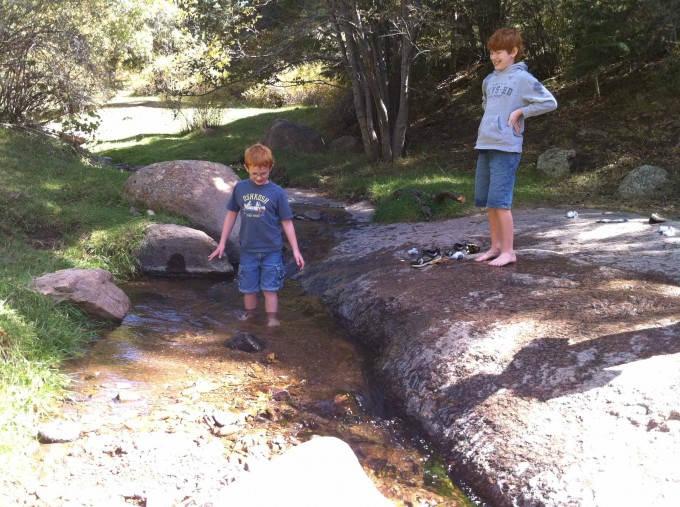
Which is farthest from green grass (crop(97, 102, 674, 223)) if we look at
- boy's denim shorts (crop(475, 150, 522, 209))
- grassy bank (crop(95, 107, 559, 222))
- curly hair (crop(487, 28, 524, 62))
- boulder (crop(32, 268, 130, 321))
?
Result: boulder (crop(32, 268, 130, 321))

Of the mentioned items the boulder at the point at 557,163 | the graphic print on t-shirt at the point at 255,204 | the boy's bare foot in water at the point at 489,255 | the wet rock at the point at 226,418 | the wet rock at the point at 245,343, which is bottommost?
the wet rock at the point at 226,418

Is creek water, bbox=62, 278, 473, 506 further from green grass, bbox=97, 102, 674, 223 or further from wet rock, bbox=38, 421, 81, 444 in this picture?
green grass, bbox=97, 102, 674, 223

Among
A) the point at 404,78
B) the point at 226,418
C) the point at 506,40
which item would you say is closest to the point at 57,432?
the point at 226,418

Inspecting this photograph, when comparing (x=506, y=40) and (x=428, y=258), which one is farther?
(x=428, y=258)

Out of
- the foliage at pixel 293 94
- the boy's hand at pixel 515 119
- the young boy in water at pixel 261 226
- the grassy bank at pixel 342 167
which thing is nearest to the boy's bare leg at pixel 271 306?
the young boy in water at pixel 261 226

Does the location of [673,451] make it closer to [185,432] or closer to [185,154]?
[185,432]

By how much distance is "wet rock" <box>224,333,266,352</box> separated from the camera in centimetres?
484

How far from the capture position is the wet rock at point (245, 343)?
4.84 meters

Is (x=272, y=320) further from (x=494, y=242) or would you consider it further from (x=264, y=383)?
(x=494, y=242)

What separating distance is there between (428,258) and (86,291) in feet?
9.94

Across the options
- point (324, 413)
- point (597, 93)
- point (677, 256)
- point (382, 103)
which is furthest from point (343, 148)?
point (324, 413)

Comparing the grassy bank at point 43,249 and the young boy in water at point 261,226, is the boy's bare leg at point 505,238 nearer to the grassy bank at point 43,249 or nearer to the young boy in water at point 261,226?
the young boy in water at point 261,226

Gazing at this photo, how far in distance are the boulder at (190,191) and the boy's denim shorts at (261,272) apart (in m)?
2.22

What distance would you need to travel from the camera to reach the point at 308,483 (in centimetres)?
257
